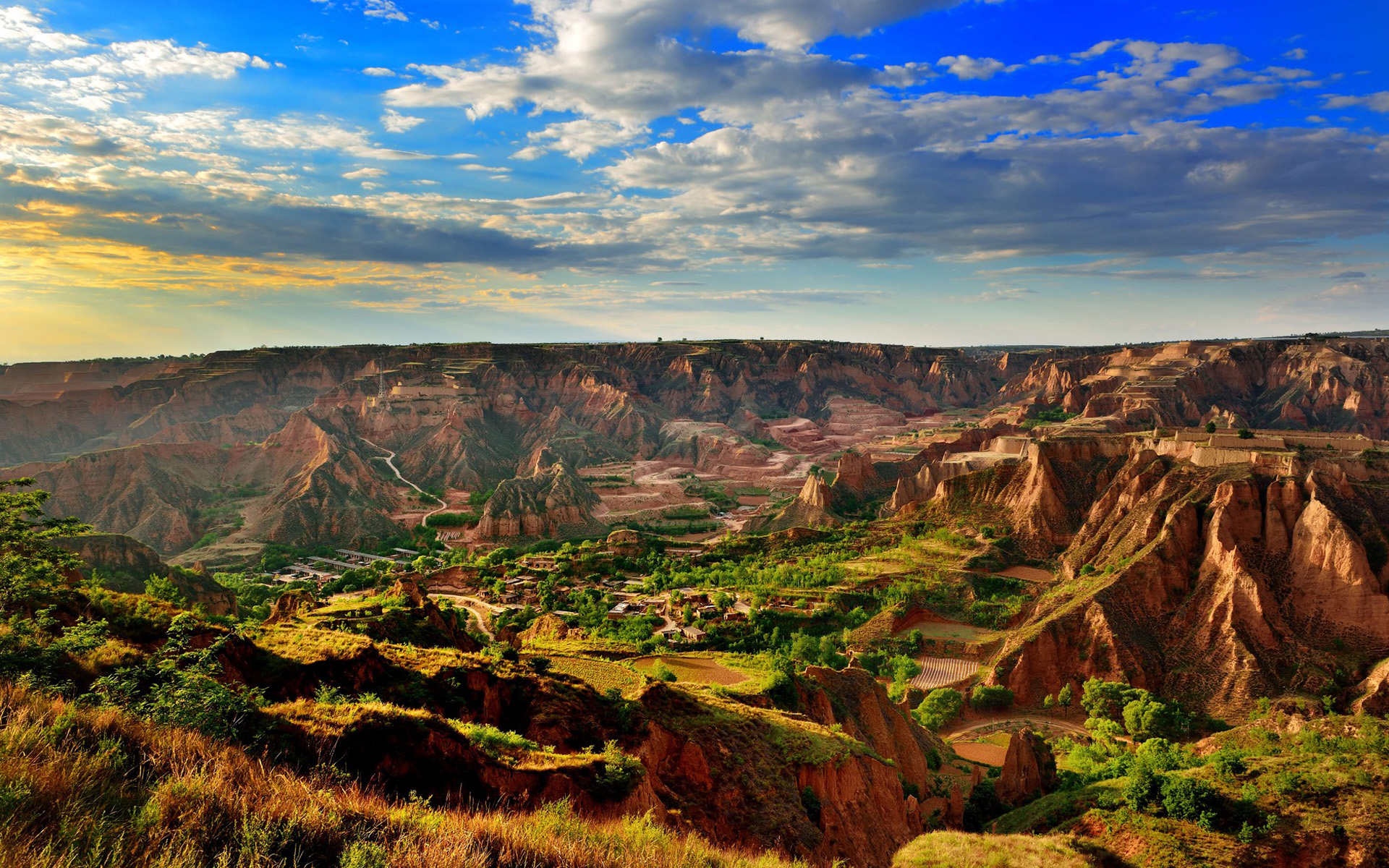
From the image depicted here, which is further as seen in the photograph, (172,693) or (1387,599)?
(1387,599)

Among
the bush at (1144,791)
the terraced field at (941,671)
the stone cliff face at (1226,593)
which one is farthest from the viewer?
the terraced field at (941,671)

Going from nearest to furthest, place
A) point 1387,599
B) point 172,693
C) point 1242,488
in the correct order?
point 172,693 → point 1387,599 → point 1242,488

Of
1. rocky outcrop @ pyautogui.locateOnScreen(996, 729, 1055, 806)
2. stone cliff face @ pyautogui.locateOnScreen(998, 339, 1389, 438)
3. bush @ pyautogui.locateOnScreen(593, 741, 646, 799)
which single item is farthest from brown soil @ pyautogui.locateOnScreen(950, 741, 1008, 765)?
stone cliff face @ pyautogui.locateOnScreen(998, 339, 1389, 438)

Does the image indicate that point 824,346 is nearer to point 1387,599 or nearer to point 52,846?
point 1387,599

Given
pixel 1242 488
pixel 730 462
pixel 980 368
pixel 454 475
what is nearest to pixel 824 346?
pixel 980 368

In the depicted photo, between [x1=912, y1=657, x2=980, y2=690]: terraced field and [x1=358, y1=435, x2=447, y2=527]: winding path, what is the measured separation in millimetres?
56166

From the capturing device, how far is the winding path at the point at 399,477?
261 feet

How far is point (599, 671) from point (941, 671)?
24.6 m

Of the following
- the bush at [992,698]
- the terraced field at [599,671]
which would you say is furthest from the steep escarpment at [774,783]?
the bush at [992,698]

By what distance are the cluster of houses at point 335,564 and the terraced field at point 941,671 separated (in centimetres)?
4294

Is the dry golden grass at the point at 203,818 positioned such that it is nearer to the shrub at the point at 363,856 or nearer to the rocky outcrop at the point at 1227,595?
the shrub at the point at 363,856

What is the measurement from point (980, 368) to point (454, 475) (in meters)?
138

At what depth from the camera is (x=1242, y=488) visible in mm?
39250

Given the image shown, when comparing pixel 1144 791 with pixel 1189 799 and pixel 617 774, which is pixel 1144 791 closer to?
pixel 1189 799
